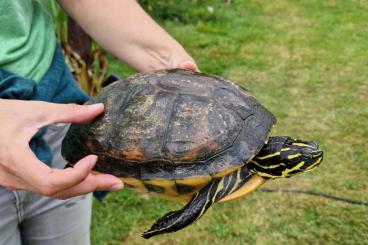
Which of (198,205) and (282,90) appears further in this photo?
(282,90)

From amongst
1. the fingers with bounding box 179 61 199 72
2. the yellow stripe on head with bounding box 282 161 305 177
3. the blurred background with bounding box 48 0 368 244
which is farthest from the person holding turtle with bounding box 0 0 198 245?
the blurred background with bounding box 48 0 368 244

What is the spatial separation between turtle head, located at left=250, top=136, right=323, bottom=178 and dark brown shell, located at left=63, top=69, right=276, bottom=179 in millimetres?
46

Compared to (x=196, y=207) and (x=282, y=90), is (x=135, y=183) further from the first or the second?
(x=282, y=90)

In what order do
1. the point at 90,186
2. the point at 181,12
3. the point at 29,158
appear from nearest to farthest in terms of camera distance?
the point at 29,158 → the point at 90,186 → the point at 181,12

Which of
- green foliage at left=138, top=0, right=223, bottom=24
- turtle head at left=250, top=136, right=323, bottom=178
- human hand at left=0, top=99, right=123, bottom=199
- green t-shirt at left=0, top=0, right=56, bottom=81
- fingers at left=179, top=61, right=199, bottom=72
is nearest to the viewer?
human hand at left=0, top=99, right=123, bottom=199

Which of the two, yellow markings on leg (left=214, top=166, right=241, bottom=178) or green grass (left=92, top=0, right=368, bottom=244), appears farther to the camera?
green grass (left=92, top=0, right=368, bottom=244)

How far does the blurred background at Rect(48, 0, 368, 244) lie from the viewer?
2533 millimetres

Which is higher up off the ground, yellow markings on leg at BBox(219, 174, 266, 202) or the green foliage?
yellow markings on leg at BBox(219, 174, 266, 202)

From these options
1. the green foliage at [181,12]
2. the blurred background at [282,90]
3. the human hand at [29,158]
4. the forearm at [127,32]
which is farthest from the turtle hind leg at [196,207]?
the green foliage at [181,12]

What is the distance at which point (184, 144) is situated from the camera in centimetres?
118

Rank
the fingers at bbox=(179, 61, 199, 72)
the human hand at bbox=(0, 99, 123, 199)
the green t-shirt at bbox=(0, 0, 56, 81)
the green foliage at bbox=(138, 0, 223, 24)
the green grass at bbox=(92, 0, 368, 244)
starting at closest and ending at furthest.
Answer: the human hand at bbox=(0, 99, 123, 199)
the green t-shirt at bbox=(0, 0, 56, 81)
the fingers at bbox=(179, 61, 199, 72)
the green grass at bbox=(92, 0, 368, 244)
the green foliage at bbox=(138, 0, 223, 24)

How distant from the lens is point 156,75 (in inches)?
49.8

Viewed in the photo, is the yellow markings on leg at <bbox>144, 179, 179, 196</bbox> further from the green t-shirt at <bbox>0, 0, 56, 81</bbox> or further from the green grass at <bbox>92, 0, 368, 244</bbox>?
the green grass at <bbox>92, 0, 368, 244</bbox>

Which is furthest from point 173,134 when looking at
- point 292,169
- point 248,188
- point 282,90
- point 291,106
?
point 282,90
